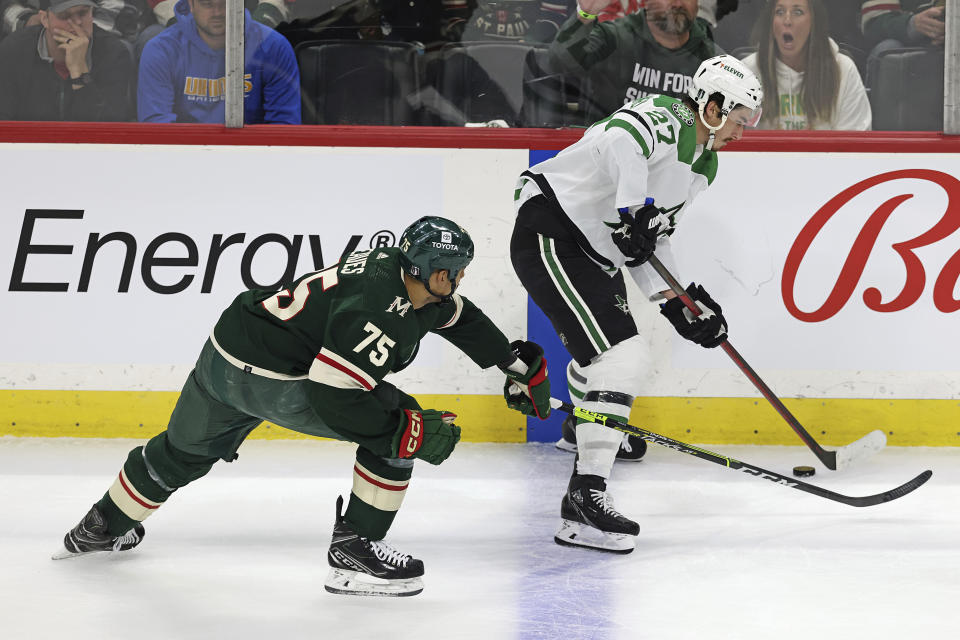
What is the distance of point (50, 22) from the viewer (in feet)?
13.5

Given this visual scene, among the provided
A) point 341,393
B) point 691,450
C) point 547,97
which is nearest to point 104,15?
point 547,97

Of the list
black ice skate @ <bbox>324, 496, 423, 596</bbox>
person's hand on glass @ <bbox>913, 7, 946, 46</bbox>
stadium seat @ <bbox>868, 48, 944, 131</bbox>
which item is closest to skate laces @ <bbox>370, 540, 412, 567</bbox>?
black ice skate @ <bbox>324, 496, 423, 596</bbox>

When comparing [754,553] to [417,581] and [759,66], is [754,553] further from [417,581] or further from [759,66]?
[759,66]

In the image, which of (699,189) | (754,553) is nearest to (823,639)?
(754,553)

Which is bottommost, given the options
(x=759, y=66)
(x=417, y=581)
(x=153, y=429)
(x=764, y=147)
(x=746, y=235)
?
(x=153, y=429)

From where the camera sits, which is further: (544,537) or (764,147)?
(764,147)

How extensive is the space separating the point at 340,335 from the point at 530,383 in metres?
0.70

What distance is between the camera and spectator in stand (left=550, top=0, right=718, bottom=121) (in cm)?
406

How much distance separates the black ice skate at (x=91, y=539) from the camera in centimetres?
273

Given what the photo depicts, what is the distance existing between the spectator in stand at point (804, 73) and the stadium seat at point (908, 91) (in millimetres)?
59

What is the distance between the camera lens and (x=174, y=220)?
4.09 meters

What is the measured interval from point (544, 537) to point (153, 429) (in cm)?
172

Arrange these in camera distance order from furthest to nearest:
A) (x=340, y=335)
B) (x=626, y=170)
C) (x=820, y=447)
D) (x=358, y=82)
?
1. (x=358, y=82)
2. (x=820, y=447)
3. (x=626, y=170)
4. (x=340, y=335)

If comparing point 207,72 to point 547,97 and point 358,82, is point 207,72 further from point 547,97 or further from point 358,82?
point 547,97
